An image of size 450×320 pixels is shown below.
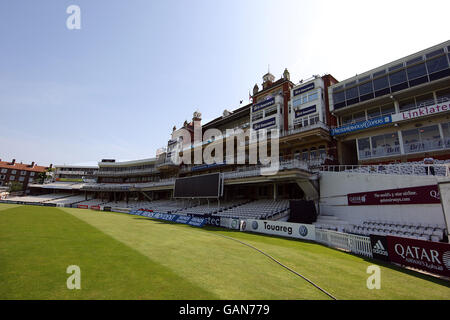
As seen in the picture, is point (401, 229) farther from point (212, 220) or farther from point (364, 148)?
point (212, 220)

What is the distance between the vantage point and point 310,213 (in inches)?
763

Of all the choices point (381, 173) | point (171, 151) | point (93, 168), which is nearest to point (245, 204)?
point (381, 173)

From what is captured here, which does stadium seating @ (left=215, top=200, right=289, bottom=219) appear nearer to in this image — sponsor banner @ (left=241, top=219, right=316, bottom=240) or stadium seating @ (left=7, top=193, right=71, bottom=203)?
sponsor banner @ (left=241, top=219, right=316, bottom=240)

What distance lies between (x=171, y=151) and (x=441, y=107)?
148 feet

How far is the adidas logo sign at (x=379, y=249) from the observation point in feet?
34.9

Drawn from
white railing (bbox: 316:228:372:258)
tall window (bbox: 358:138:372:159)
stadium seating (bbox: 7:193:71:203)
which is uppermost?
tall window (bbox: 358:138:372:159)

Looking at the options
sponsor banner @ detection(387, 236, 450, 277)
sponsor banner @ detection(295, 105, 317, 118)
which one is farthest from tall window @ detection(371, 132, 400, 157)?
sponsor banner @ detection(387, 236, 450, 277)

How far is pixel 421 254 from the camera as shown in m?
9.05

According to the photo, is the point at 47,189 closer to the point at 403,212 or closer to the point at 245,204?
the point at 245,204

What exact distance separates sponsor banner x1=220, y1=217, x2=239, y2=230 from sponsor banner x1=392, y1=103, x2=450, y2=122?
19.3 meters

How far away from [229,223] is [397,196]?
14.0m

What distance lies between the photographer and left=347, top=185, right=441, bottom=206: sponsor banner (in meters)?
13.9

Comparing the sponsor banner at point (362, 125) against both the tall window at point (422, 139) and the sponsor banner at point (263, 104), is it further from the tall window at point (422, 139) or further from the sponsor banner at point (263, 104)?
the sponsor banner at point (263, 104)

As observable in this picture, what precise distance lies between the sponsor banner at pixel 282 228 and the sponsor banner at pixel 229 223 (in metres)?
0.80
